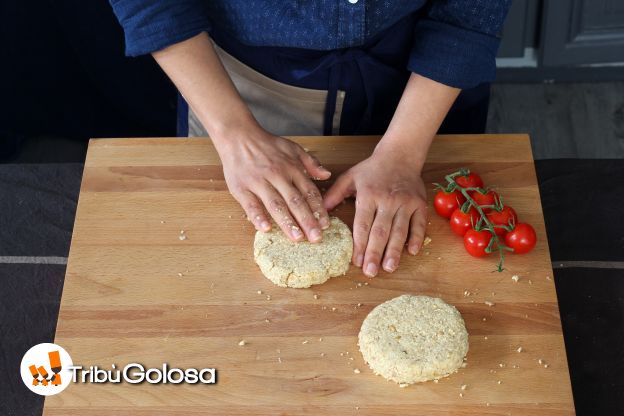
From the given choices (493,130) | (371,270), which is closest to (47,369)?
(371,270)

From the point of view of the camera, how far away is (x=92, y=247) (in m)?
1.52

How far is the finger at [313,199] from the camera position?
151cm

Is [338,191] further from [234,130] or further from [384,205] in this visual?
[234,130]

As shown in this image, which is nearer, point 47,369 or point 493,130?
point 47,369

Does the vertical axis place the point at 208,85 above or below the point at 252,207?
above

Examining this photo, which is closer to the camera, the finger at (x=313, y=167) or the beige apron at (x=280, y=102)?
the finger at (x=313, y=167)

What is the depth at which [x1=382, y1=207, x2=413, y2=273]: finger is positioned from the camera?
4.77 ft

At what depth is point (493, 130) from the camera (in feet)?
9.95

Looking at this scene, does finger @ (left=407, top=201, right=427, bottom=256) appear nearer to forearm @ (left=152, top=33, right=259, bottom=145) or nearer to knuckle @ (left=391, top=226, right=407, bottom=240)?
knuckle @ (left=391, top=226, right=407, bottom=240)

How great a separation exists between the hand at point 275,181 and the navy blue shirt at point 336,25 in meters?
0.21

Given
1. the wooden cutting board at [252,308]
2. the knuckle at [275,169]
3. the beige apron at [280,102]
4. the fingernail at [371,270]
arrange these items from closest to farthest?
the wooden cutting board at [252,308]
the fingernail at [371,270]
the knuckle at [275,169]
the beige apron at [280,102]

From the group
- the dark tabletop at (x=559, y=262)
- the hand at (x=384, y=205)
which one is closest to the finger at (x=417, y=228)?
the hand at (x=384, y=205)

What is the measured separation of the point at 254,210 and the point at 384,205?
25cm

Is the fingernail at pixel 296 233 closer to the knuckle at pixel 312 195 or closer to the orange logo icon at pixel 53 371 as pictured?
the knuckle at pixel 312 195
